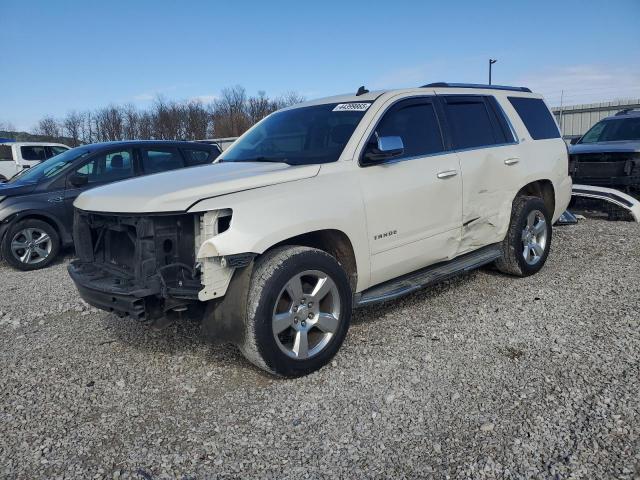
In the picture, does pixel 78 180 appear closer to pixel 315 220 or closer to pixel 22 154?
pixel 315 220

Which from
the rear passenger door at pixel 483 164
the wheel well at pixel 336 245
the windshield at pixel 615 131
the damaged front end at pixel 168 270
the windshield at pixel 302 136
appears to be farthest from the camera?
the windshield at pixel 615 131

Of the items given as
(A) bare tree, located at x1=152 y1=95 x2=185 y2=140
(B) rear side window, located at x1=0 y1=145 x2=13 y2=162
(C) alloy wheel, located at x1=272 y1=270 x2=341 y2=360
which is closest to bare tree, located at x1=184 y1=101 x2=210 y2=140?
(A) bare tree, located at x1=152 y1=95 x2=185 y2=140

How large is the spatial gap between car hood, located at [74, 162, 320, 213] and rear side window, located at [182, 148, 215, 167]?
4.62 metres

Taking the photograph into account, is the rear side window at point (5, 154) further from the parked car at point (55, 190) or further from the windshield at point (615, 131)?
the windshield at point (615, 131)

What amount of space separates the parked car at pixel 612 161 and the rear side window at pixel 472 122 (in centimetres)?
380

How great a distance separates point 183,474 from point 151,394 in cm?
92

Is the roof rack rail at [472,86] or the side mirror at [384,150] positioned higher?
the roof rack rail at [472,86]

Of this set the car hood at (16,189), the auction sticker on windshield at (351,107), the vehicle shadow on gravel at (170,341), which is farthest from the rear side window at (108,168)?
the auction sticker on windshield at (351,107)

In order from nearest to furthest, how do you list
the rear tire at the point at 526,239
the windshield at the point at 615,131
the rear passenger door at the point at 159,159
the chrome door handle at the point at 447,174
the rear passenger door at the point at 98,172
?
the chrome door handle at the point at 447,174 → the rear tire at the point at 526,239 → the rear passenger door at the point at 98,172 → the rear passenger door at the point at 159,159 → the windshield at the point at 615,131

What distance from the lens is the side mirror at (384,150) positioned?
142 inches

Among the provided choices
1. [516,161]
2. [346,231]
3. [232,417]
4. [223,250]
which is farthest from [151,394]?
[516,161]

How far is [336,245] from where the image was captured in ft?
12.1

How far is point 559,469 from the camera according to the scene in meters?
2.44

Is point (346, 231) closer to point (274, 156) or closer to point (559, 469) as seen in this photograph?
point (274, 156)
